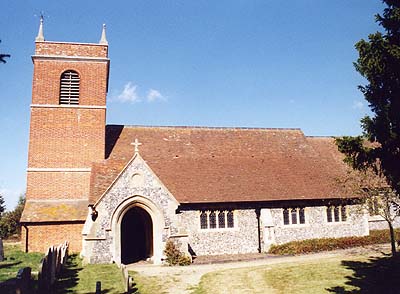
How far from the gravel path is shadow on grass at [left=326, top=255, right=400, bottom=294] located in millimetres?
2473

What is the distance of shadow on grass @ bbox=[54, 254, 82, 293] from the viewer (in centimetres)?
1387

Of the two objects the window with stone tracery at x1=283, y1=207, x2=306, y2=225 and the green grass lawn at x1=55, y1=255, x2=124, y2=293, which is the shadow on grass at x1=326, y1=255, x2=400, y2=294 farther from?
the green grass lawn at x1=55, y1=255, x2=124, y2=293

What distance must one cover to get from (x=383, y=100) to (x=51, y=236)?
1930 cm

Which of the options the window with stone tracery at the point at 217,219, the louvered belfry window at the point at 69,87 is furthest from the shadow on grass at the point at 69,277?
the louvered belfry window at the point at 69,87

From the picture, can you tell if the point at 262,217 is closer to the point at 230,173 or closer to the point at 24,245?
the point at 230,173

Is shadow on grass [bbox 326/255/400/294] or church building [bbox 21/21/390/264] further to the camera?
church building [bbox 21/21/390/264]

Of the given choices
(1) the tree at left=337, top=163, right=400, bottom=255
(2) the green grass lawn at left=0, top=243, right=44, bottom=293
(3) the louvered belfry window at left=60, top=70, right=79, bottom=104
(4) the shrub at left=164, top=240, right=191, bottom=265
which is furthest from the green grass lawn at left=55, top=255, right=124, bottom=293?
(1) the tree at left=337, top=163, right=400, bottom=255

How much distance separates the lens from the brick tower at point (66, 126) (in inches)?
928

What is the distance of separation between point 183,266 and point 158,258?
63.8 inches

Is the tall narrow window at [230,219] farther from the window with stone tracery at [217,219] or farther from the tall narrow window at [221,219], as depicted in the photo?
the tall narrow window at [221,219]

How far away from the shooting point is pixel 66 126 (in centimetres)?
2495

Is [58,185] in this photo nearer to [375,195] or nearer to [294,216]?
[294,216]

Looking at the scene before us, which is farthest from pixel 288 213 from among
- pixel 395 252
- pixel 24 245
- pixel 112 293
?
pixel 24 245

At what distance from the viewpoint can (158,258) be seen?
65.1ft
